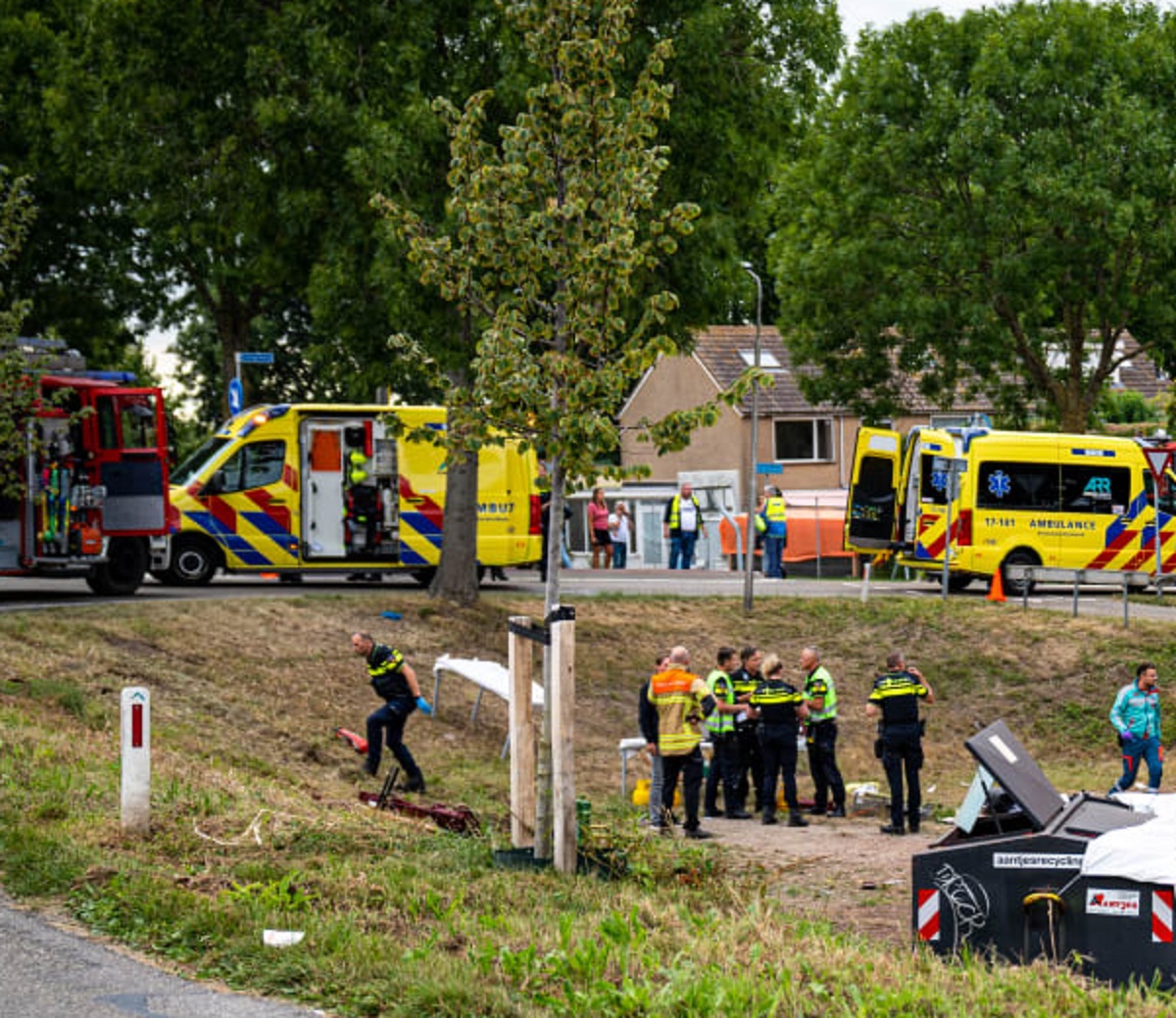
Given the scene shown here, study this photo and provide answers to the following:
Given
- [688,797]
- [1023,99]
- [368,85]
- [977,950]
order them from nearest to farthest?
1. [977,950]
2. [688,797]
3. [368,85]
4. [1023,99]

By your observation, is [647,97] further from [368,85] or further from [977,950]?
[368,85]

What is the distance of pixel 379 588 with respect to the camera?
91.9 ft

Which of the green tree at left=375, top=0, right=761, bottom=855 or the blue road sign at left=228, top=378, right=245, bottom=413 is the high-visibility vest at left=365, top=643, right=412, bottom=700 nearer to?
the green tree at left=375, top=0, right=761, bottom=855

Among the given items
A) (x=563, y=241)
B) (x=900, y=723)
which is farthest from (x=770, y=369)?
(x=563, y=241)

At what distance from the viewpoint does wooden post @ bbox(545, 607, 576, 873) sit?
1097 cm

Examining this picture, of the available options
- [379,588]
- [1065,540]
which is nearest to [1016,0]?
[1065,540]

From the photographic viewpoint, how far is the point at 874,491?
3198 centimetres

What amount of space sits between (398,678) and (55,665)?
370cm

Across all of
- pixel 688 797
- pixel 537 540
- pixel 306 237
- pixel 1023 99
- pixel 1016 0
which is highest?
pixel 1016 0

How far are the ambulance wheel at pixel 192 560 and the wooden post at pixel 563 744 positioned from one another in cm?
1746

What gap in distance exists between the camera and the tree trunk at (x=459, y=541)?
25.4 metres

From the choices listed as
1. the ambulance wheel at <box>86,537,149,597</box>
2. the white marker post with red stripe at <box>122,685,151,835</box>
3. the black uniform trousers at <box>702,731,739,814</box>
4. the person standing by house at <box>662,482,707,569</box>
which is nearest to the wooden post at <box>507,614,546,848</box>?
the white marker post with red stripe at <box>122,685,151,835</box>

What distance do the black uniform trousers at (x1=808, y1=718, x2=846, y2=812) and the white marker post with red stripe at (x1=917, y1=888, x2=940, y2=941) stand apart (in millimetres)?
8584

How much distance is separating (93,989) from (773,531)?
27772mm
